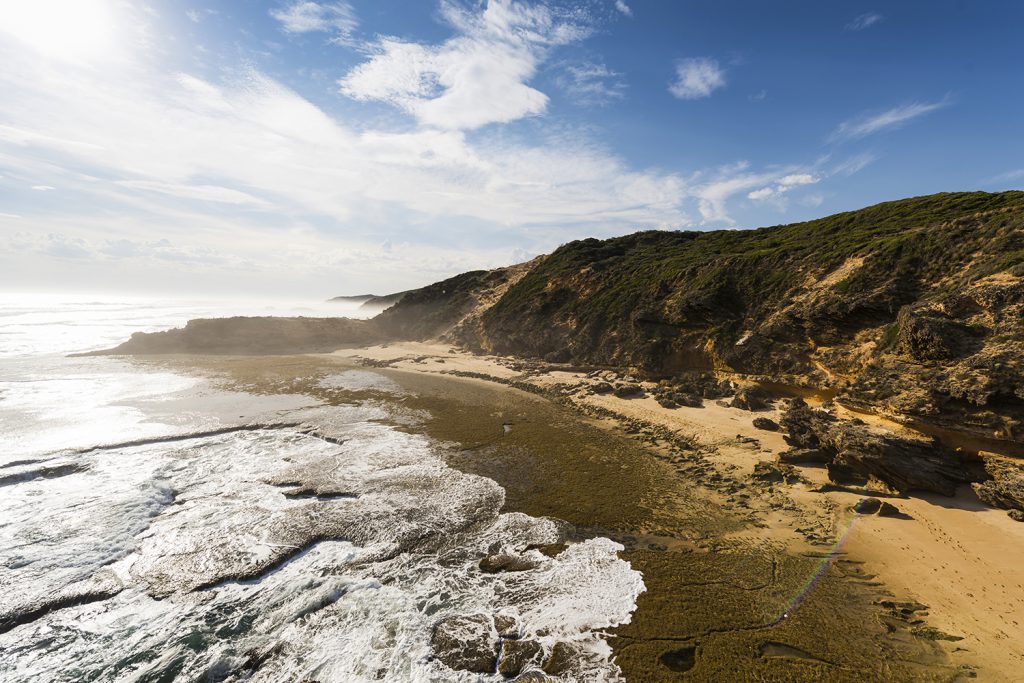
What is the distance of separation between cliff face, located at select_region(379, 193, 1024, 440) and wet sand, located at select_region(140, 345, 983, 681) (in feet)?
17.5

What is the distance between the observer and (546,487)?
43.5ft

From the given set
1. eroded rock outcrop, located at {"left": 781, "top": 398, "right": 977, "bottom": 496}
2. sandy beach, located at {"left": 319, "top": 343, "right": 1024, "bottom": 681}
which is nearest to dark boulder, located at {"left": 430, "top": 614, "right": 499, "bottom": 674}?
sandy beach, located at {"left": 319, "top": 343, "right": 1024, "bottom": 681}

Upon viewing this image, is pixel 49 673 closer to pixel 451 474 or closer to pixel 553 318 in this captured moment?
pixel 451 474

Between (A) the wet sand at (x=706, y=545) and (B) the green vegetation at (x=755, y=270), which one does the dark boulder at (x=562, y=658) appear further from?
(B) the green vegetation at (x=755, y=270)

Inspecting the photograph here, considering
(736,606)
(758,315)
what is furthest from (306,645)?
(758,315)

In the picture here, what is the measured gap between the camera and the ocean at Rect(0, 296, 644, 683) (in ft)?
24.0

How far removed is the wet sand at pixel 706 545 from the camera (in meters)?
6.94

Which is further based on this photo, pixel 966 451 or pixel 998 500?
pixel 966 451

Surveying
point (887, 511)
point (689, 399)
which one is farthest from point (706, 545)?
point (689, 399)

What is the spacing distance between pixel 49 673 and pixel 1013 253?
99.0 feet

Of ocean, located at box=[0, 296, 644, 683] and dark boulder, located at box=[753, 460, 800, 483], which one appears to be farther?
dark boulder, located at box=[753, 460, 800, 483]

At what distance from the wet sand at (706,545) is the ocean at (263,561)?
0.83 meters

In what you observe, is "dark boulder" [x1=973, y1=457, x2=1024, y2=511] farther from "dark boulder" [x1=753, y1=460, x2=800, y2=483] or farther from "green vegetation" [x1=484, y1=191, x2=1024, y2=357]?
"green vegetation" [x1=484, y1=191, x2=1024, y2=357]

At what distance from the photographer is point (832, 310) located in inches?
770
